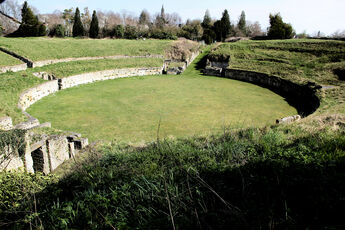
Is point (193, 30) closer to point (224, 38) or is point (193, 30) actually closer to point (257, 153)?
point (224, 38)

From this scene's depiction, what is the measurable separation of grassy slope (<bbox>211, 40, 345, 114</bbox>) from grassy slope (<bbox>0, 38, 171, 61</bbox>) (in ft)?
29.7

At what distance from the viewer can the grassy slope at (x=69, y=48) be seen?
2237cm

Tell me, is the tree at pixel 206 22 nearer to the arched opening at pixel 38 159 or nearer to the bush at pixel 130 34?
the bush at pixel 130 34

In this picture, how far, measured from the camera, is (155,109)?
13844 millimetres

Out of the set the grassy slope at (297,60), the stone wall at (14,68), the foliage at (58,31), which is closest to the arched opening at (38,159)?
the stone wall at (14,68)

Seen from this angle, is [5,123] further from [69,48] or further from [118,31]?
[118,31]

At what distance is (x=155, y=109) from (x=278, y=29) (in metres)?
32.8

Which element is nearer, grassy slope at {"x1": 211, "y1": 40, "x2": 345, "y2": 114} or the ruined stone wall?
grassy slope at {"x1": 211, "y1": 40, "x2": 345, "y2": 114}

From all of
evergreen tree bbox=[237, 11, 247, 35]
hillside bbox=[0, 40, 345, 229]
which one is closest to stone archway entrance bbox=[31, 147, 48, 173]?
hillside bbox=[0, 40, 345, 229]

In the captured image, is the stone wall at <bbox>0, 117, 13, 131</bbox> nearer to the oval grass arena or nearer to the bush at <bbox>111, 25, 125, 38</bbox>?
the oval grass arena

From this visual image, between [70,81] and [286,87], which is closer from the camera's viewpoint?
[286,87]

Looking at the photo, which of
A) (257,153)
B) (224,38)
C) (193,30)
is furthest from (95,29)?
(257,153)

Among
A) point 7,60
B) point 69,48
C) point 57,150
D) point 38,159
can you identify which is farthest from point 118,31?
point 38,159

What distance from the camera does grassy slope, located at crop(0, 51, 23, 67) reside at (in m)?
18.2
